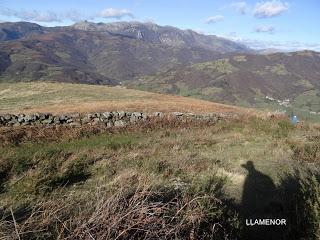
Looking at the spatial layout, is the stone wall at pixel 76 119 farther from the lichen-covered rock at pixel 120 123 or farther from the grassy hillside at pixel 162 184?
the grassy hillside at pixel 162 184

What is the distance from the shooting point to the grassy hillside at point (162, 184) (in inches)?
194

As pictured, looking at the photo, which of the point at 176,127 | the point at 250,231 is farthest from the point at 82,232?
the point at 176,127

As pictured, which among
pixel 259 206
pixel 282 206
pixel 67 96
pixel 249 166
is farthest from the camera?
pixel 67 96

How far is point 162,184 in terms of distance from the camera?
907 centimetres

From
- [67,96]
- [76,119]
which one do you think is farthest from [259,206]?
[67,96]

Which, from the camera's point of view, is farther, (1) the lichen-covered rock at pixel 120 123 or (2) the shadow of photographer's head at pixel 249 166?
(1) the lichen-covered rock at pixel 120 123

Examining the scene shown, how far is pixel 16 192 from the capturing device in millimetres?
8609

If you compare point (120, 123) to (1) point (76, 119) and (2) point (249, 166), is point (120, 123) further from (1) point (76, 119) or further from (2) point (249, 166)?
(2) point (249, 166)

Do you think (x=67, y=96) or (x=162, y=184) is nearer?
(x=162, y=184)

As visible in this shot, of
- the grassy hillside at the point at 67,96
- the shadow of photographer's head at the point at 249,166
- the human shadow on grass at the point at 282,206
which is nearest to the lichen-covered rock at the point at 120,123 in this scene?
the shadow of photographer's head at the point at 249,166

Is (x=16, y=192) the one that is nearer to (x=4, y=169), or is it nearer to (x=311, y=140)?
(x=4, y=169)

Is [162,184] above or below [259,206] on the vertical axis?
above

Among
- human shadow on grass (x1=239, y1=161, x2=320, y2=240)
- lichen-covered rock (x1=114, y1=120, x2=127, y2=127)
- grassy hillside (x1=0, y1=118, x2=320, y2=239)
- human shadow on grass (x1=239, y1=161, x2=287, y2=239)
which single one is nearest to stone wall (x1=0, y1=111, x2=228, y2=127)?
lichen-covered rock (x1=114, y1=120, x2=127, y2=127)

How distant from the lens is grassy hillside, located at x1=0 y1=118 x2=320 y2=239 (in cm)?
493
